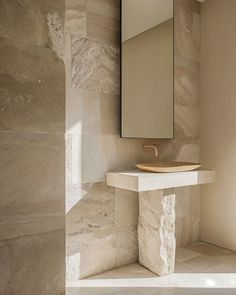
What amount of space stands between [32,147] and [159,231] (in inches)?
56.4

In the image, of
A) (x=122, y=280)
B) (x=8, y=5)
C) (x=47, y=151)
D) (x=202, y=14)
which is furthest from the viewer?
(x=202, y=14)

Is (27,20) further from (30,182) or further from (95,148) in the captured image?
(95,148)

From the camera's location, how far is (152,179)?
2266mm

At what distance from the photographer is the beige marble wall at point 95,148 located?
2.41 m

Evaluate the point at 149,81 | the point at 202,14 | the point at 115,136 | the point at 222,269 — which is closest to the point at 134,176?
the point at 115,136

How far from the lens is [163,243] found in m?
2.49

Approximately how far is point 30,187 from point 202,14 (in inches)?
115

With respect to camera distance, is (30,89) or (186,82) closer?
(30,89)

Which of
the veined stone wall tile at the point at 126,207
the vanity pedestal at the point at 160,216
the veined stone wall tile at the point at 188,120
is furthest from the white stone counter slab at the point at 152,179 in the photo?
the veined stone wall tile at the point at 188,120

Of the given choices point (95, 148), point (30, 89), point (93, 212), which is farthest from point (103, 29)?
point (93, 212)

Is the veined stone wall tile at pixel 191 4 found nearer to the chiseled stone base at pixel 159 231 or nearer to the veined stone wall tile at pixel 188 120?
the veined stone wall tile at pixel 188 120

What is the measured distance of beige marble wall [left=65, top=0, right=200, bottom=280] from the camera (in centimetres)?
241

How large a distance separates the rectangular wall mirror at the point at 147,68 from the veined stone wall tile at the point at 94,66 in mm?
84

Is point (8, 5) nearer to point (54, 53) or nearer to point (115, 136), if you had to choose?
point (54, 53)
